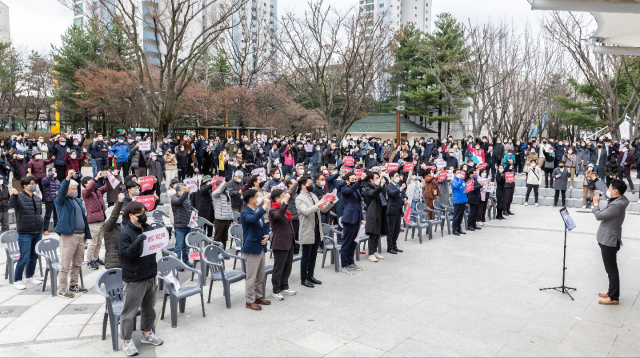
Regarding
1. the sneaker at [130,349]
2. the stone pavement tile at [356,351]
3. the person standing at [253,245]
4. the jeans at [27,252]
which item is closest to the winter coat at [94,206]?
the jeans at [27,252]

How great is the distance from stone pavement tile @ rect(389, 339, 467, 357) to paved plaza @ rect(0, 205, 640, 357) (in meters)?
0.01

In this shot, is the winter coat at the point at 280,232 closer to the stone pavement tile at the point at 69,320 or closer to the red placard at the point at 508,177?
the stone pavement tile at the point at 69,320

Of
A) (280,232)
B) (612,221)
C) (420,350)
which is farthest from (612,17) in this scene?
(280,232)

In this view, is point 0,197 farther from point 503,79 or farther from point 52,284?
point 503,79

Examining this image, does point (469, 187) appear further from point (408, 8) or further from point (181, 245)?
point (408, 8)

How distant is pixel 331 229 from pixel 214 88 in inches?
1229

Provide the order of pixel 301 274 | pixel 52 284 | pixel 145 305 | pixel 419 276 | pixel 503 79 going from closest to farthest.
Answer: pixel 145 305
pixel 52 284
pixel 301 274
pixel 419 276
pixel 503 79

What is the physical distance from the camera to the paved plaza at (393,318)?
5625mm

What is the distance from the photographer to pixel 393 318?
6574 mm

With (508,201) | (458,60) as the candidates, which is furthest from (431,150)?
(458,60)

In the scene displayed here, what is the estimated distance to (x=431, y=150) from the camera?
22.6 m

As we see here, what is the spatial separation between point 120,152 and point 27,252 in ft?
31.6

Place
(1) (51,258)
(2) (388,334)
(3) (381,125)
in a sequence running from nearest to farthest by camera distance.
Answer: (2) (388,334) → (1) (51,258) → (3) (381,125)

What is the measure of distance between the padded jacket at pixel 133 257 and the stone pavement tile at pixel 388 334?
2710mm
